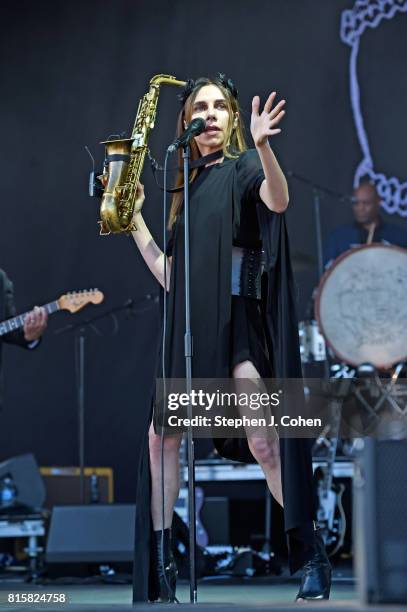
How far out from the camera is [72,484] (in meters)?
7.01

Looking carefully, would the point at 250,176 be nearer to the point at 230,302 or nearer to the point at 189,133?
the point at 189,133

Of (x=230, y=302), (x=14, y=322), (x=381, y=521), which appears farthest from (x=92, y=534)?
(x=381, y=521)

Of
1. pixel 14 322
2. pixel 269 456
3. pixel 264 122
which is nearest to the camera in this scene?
pixel 264 122

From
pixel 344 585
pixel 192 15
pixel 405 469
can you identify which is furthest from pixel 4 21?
pixel 405 469

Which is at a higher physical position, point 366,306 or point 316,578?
point 366,306

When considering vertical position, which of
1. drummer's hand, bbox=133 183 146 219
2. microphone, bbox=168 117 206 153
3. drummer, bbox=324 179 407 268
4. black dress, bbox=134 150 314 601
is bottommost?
black dress, bbox=134 150 314 601

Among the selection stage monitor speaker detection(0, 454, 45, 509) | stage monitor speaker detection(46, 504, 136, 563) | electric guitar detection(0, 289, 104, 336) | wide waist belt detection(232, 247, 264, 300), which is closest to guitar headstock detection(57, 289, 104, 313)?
electric guitar detection(0, 289, 104, 336)

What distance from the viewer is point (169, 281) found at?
3508 mm

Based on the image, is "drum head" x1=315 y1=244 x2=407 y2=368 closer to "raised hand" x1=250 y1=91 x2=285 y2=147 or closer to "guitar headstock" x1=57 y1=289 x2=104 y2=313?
"guitar headstock" x1=57 y1=289 x2=104 y2=313

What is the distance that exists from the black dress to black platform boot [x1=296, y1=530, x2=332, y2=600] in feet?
0.85

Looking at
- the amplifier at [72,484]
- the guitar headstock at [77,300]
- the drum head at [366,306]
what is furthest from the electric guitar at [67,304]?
the drum head at [366,306]

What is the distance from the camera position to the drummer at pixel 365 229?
6.59m

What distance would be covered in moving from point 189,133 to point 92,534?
8.23 feet

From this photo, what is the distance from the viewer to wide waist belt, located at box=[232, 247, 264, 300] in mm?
3412
